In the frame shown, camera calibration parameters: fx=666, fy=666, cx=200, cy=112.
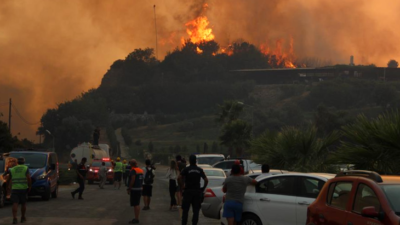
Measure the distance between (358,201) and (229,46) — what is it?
606 ft

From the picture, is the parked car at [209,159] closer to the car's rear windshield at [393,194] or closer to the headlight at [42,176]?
the headlight at [42,176]

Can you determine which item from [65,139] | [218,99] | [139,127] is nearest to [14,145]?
[65,139]

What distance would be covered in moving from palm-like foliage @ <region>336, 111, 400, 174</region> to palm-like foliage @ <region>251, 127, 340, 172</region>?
744cm

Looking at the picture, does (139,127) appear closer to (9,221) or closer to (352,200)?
(9,221)

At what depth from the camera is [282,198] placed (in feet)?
44.3

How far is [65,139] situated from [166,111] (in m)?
51.8

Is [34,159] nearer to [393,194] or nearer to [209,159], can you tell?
A: [209,159]

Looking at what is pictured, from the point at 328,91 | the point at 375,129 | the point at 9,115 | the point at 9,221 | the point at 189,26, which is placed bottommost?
the point at 9,221

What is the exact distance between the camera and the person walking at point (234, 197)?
13336 millimetres

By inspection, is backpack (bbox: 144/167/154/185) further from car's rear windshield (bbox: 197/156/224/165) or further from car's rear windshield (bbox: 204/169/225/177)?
car's rear windshield (bbox: 197/156/224/165)

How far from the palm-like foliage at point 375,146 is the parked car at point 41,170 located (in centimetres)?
1292

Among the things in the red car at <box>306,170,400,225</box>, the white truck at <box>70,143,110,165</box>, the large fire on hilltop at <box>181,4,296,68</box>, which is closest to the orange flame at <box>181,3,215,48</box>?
the large fire on hilltop at <box>181,4,296,68</box>

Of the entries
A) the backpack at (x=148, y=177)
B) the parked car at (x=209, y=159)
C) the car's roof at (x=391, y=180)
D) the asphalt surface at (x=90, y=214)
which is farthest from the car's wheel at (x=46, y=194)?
the car's roof at (x=391, y=180)

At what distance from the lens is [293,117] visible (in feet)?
418
